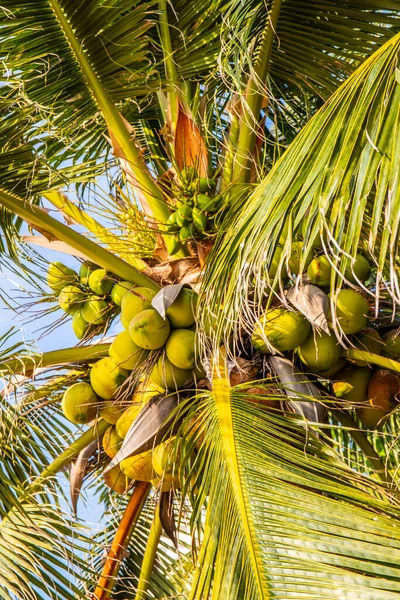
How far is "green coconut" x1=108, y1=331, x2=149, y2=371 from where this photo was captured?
2.42 m

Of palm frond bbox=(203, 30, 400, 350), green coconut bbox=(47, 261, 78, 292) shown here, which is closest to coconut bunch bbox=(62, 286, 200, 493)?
green coconut bbox=(47, 261, 78, 292)

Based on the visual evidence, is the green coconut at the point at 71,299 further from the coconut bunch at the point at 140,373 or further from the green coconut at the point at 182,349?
the green coconut at the point at 182,349

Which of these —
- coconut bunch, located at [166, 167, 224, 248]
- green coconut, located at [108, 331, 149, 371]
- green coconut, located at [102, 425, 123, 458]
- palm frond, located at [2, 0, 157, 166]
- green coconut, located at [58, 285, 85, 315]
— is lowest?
green coconut, located at [102, 425, 123, 458]

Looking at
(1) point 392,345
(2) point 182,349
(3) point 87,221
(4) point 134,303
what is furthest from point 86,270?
(1) point 392,345

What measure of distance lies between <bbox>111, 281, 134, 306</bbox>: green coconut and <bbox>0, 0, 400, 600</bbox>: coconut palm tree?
1 cm

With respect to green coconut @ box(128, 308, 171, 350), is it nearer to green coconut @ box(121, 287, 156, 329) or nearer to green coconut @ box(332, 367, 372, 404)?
green coconut @ box(121, 287, 156, 329)

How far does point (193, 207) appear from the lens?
250cm

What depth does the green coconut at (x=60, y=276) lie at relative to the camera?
290 cm

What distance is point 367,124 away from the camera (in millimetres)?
1602

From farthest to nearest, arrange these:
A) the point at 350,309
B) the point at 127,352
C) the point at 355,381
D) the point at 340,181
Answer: the point at 355,381
the point at 127,352
the point at 350,309
the point at 340,181

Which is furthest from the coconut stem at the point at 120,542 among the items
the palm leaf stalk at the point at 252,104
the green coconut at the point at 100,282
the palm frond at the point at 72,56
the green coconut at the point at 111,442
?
the palm frond at the point at 72,56

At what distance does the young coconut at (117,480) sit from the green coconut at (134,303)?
62cm

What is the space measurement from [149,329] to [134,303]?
0.52 feet

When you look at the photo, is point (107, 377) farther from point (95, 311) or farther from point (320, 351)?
point (320, 351)
